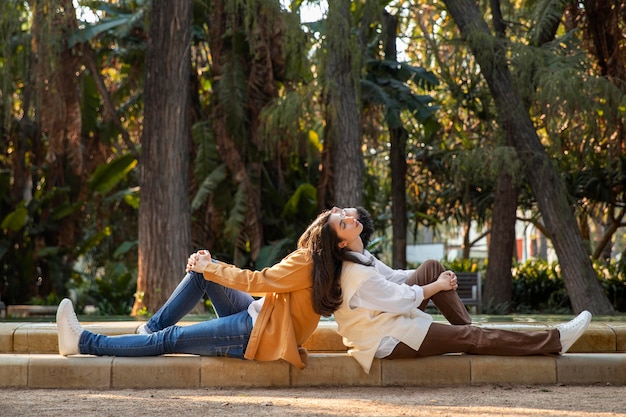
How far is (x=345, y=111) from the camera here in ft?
43.4

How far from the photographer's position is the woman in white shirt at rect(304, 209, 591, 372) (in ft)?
19.4

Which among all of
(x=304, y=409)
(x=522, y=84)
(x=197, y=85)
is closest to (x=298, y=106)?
(x=522, y=84)

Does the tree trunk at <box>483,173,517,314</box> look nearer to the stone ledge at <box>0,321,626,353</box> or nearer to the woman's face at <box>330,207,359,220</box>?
the stone ledge at <box>0,321,626,353</box>

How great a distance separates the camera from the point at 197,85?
17594 mm

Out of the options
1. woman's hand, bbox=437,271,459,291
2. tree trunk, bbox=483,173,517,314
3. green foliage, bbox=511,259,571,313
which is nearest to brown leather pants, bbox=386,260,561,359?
woman's hand, bbox=437,271,459,291

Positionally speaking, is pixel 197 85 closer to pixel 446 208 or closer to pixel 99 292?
pixel 99 292

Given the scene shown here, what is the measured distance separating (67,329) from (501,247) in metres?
11.4

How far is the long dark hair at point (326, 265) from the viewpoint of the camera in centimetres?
586

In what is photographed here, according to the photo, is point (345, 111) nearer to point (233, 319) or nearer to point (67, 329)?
point (233, 319)

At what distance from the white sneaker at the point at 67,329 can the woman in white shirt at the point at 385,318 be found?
1699mm

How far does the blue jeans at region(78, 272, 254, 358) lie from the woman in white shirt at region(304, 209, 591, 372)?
2.18 feet

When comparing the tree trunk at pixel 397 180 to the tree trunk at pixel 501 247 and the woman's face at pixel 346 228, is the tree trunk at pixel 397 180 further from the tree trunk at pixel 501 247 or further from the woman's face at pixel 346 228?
the woman's face at pixel 346 228

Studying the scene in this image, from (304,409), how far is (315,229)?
1376mm

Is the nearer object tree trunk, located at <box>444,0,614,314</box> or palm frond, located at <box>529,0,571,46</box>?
tree trunk, located at <box>444,0,614,314</box>
